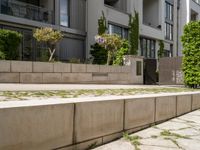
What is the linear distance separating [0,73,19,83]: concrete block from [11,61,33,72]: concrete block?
7.3 inches

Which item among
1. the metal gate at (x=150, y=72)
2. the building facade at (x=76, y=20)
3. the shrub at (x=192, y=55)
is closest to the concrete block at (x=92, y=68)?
the shrub at (x=192, y=55)

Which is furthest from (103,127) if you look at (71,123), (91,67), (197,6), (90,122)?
(197,6)

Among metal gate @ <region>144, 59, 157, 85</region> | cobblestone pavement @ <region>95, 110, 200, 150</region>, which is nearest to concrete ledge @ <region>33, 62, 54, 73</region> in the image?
cobblestone pavement @ <region>95, 110, 200, 150</region>

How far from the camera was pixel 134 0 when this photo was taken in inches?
1229

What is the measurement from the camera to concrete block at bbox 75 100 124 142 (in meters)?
4.73

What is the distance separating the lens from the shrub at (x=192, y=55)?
53.2ft

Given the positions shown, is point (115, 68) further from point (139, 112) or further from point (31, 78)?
point (139, 112)

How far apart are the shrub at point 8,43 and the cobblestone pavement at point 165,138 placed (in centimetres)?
823

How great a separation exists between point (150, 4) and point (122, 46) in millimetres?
18241

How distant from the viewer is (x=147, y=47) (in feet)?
115

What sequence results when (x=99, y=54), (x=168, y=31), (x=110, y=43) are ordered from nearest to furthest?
(x=110, y=43)
(x=99, y=54)
(x=168, y=31)

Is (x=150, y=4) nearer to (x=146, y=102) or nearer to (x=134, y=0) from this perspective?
(x=134, y=0)

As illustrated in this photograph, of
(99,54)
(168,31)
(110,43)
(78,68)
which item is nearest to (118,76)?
(110,43)

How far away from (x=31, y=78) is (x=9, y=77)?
41.9 inches
